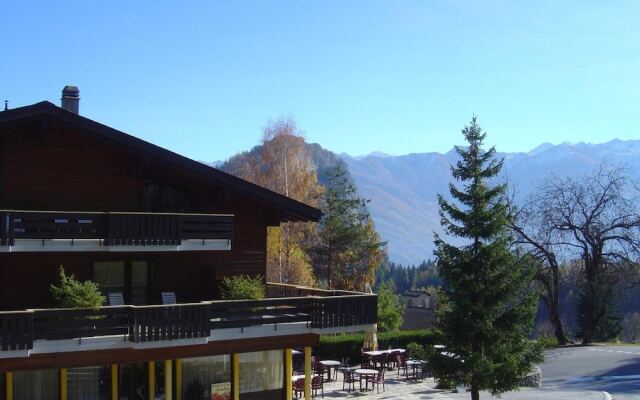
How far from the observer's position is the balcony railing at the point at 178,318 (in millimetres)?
16016

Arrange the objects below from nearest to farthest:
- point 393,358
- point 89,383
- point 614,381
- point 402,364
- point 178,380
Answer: point 89,383
point 178,380
point 614,381
point 402,364
point 393,358

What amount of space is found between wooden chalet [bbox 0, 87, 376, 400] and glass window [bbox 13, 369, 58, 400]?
0.11 feet

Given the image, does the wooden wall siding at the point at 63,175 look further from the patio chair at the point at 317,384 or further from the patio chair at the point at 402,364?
the patio chair at the point at 402,364

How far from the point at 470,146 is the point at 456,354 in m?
6.67

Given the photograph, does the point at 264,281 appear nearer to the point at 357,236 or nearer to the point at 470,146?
the point at 470,146

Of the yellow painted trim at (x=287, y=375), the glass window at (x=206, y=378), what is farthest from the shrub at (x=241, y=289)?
the yellow painted trim at (x=287, y=375)

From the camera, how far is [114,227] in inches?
731

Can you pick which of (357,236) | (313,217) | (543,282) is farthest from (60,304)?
(357,236)

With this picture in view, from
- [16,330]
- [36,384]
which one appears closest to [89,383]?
[36,384]

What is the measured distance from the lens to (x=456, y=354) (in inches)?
907

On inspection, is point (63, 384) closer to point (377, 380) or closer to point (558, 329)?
point (377, 380)

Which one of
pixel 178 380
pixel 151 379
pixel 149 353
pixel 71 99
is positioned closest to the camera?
pixel 149 353

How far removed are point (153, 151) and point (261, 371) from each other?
7.09 metres

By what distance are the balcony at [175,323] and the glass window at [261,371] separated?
4.49ft
